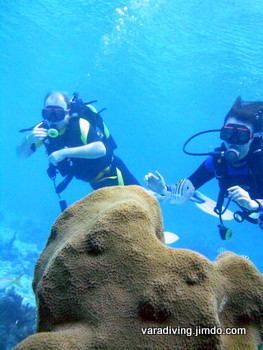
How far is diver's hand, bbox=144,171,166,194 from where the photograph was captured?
15.9 feet

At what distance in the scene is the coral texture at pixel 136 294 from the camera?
4.64 feet

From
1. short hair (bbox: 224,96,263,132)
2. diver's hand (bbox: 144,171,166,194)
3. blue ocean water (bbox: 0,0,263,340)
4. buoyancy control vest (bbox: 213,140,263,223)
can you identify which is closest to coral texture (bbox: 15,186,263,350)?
diver's hand (bbox: 144,171,166,194)

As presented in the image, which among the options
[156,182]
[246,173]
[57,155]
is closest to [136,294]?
[156,182]

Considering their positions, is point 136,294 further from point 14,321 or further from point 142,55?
point 142,55

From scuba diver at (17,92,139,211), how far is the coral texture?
4.39m

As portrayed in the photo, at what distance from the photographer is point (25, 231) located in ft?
77.8

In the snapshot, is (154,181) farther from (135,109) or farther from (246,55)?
(135,109)

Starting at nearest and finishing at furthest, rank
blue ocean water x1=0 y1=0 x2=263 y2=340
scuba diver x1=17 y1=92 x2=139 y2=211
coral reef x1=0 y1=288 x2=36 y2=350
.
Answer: scuba diver x1=17 y1=92 x2=139 y2=211 → coral reef x1=0 y1=288 x2=36 y2=350 → blue ocean water x1=0 y1=0 x2=263 y2=340

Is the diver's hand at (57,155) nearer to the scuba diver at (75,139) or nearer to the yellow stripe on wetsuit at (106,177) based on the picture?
the scuba diver at (75,139)

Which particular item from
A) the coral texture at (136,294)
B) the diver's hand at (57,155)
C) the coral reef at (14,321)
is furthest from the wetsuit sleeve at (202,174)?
the coral reef at (14,321)

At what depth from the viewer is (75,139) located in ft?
21.1

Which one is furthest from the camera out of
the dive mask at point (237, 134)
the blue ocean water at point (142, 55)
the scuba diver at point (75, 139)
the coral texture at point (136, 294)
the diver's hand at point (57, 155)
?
the blue ocean water at point (142, 55)

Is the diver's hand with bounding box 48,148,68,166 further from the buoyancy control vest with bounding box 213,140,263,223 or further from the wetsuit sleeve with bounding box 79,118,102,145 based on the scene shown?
the buoyancy control vest with bounding box 213,140,263,223

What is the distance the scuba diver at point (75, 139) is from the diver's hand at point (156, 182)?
5.23 ft
